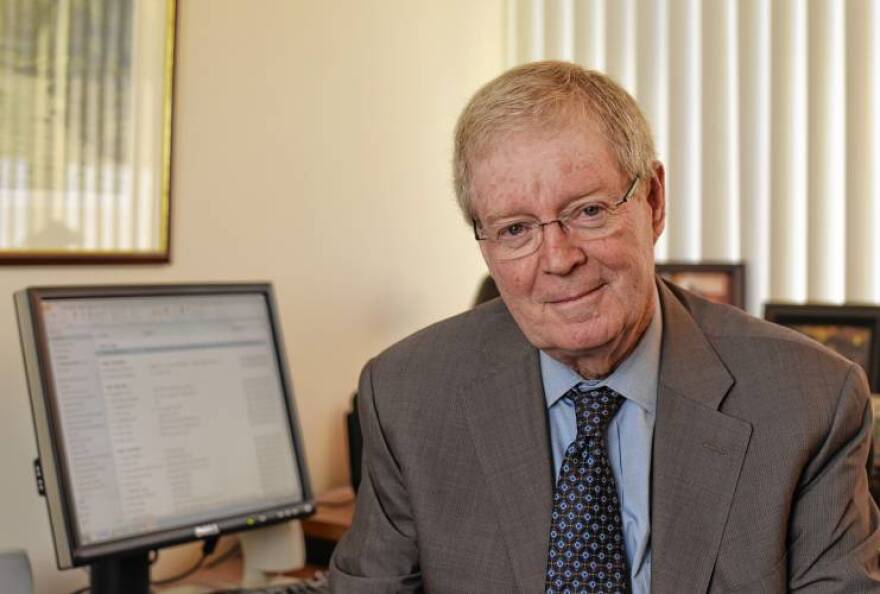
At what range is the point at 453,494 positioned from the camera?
1.57 metres

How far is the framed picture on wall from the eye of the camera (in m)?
3.01

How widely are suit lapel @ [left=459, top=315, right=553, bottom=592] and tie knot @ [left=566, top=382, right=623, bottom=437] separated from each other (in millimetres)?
54

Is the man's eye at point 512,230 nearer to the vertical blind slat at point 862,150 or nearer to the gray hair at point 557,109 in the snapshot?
the gray hair at point 557,109

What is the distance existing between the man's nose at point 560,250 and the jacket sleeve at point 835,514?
15.4 inches

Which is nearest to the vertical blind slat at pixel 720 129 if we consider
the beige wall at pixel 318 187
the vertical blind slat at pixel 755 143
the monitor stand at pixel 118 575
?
the vertical blind slat at pixel 755 143

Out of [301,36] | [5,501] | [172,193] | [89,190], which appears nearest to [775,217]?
[301,36]

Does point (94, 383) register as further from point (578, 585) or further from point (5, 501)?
point (578, 585)

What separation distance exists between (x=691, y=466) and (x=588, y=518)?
0.15 m

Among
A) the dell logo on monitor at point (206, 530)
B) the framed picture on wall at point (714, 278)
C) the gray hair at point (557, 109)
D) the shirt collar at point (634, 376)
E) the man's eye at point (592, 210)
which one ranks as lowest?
the dell logo on monitor at point (206, 530)

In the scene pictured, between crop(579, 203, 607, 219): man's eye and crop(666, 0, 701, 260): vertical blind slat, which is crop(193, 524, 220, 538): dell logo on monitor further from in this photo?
crop(666, 0, 701, 260): vertical blind slat

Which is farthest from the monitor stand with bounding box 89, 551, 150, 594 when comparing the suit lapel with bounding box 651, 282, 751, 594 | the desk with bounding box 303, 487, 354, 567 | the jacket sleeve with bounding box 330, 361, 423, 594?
the suit lapel with bounding box 651, 282, 751, 594

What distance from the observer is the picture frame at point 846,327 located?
2727 mm

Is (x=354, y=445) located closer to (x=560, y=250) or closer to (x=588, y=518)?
(x=588, y=518)

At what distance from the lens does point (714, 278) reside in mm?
3041
